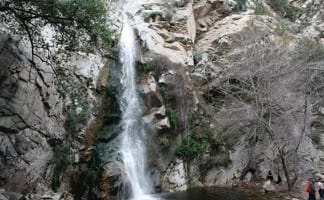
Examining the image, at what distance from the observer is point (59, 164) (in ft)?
53.4

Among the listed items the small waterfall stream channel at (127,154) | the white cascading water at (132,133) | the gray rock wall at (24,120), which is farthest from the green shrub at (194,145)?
the gray rock wall at (24,120)

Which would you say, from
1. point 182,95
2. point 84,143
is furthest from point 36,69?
point 182,95

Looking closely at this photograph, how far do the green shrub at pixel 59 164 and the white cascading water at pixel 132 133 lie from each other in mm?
2880

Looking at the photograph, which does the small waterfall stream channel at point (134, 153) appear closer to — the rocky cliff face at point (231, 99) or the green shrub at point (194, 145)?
the rocky cliff face at point (231, 99)

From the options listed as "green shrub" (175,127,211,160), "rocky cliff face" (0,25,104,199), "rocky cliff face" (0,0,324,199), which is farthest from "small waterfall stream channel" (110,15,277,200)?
"rocky cliff face" (0,25,104,199)

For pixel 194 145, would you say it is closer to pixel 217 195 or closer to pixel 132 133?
pixel 132 133

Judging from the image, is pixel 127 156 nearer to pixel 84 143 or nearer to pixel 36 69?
pixel 84 143

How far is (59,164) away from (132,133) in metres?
4.65

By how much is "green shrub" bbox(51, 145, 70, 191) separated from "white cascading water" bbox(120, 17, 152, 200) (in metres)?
2.88

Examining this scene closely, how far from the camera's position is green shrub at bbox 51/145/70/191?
16.1 meters

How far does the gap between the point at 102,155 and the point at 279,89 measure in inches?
365

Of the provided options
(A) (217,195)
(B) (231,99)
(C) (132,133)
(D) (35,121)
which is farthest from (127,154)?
(B) (231,99)

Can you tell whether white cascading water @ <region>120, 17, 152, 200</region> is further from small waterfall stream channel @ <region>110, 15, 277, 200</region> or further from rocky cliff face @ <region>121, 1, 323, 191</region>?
rocky cliff face @ <region>121, 1, 323, 191</region>

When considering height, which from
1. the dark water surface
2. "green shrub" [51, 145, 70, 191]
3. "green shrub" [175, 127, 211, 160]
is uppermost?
"green shrub" [175, 127, 211, 160]
